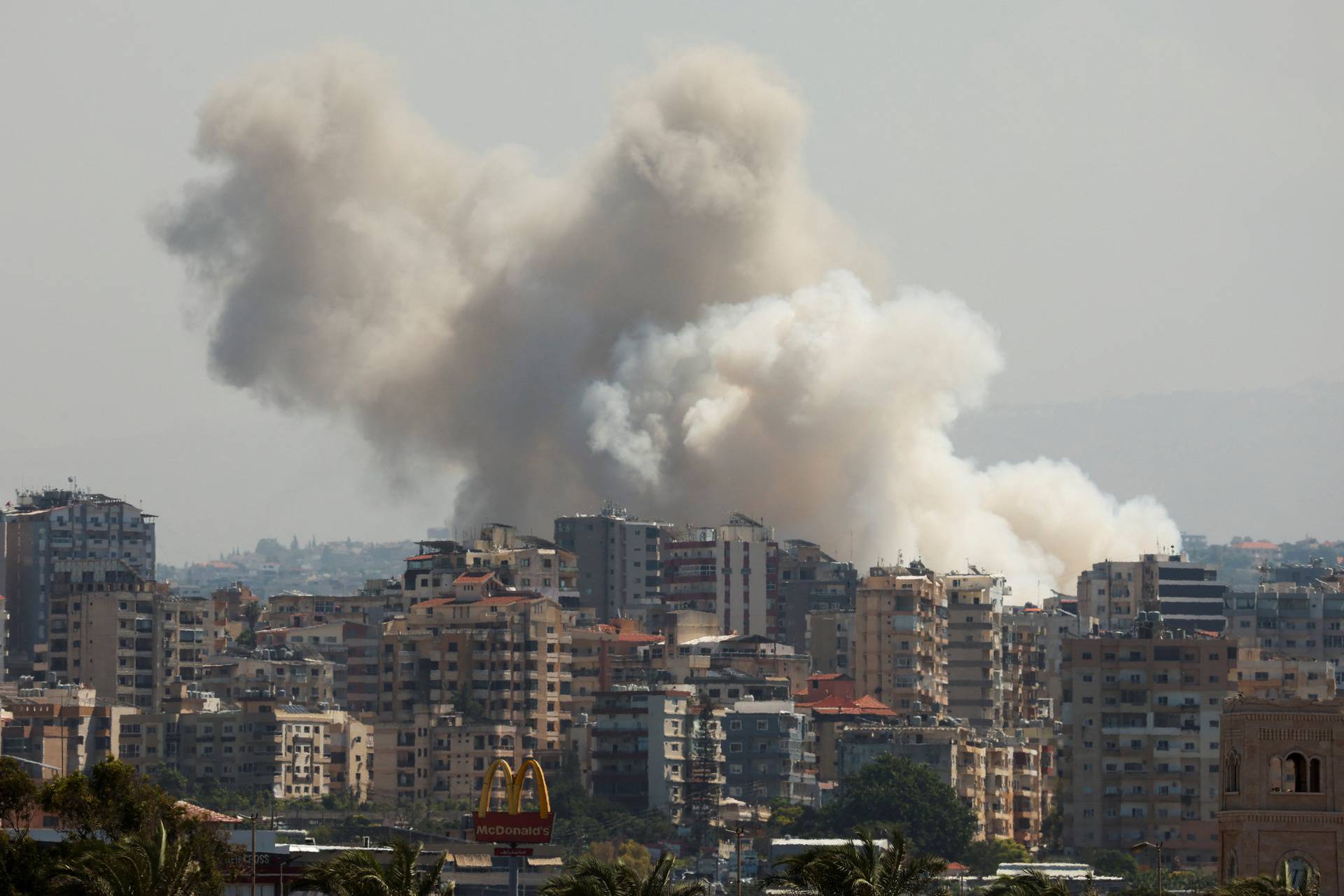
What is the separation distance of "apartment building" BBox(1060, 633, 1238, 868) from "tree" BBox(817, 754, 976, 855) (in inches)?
142

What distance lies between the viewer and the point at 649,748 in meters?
120

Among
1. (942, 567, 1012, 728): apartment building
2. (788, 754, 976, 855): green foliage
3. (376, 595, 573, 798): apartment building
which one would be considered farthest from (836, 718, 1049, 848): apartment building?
(376, 595, 573, 798): apartment building

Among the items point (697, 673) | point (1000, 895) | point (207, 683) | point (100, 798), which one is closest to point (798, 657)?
point (697, 673)

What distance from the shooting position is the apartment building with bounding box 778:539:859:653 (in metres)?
153

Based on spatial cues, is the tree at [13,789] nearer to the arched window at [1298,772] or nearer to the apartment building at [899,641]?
the arched window at [1298,772]

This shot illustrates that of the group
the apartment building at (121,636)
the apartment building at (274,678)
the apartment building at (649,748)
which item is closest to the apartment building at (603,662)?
the apartment building at (649,748)

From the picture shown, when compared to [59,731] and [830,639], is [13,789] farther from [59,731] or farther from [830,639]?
[830,639]

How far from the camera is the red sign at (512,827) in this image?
5450cm

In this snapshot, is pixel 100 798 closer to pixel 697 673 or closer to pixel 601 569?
pixel 697 673

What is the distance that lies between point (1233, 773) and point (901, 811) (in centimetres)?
6032

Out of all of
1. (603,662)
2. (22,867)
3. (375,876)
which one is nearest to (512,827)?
(22,867)

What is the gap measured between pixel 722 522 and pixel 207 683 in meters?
27.1

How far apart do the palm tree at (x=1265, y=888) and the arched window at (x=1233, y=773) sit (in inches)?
145

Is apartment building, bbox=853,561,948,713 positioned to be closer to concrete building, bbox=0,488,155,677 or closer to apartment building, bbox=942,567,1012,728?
apartment building, bbox=942,567,1012,728
